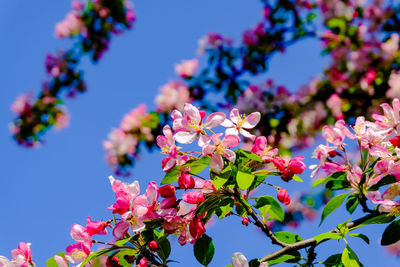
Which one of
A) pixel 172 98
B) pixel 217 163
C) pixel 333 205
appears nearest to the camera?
pixel 217 163

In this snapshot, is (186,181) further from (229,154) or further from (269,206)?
(269,206)

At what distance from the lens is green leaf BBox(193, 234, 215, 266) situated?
0.98 metres

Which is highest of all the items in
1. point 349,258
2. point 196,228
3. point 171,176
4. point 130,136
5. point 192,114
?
point 130,136

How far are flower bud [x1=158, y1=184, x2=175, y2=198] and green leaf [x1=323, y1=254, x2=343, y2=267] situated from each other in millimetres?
429

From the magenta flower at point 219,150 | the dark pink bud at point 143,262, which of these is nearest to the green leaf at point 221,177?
the magenta flower at point 219,150

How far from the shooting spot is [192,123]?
95 cm

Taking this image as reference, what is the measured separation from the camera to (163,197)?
0.94 metres

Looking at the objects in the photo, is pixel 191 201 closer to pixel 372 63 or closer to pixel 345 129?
pixel 345 129

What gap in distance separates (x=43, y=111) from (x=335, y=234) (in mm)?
5256

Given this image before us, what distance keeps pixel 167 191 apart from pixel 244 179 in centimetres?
17

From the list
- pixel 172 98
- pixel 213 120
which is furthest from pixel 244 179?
pixel 172 98

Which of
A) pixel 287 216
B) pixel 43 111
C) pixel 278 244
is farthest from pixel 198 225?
pixel 43 111

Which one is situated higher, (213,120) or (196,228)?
(213,120)

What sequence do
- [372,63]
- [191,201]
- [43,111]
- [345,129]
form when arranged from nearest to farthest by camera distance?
[191,201]
[345,129]
[372,63]
[43,111]
